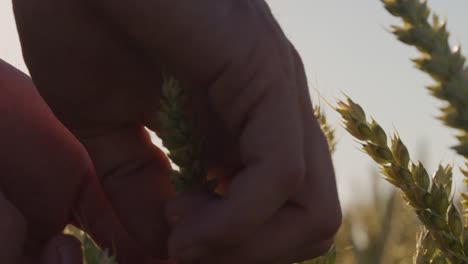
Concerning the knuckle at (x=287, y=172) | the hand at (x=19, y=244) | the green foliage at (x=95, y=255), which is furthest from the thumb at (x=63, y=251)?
the knuckle at (x=287, y=172)

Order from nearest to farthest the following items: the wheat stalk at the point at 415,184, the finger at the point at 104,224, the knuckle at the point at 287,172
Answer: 1. the knuckle at the point at 287,172
2. the wheat stalk at the point at 415,184
3. the finger at the point at 104,224

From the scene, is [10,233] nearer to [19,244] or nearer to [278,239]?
[19,244]

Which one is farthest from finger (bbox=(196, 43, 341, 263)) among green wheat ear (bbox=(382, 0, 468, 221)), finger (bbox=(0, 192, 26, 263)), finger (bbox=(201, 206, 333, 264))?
finger (bbox=(0, 192, 26, 263))

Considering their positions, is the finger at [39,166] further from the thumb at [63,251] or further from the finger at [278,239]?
the finger at [278,239]

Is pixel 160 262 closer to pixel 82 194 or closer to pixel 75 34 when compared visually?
pixel 82 194

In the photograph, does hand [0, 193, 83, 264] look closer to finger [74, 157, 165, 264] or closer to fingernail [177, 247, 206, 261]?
finger [74, 157, 165, 264]

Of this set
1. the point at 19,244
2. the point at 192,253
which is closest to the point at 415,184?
the point at 192,253

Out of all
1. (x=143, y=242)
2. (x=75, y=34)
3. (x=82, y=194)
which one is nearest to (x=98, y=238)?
(x=82, y=194)
